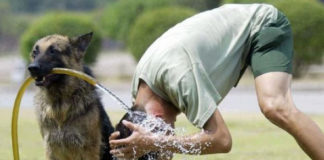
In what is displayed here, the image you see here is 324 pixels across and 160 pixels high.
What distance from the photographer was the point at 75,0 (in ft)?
299

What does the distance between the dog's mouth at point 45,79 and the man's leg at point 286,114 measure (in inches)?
99.6

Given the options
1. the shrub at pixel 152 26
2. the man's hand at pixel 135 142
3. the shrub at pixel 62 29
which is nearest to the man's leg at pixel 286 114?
the man's hand at pixel 135 142

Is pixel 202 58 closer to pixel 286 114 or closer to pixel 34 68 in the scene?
pixel 286 114

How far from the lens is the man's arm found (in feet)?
18.4

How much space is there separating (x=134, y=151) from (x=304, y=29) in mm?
19458

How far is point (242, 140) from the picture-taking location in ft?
40.5

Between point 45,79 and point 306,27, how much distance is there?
1780cm

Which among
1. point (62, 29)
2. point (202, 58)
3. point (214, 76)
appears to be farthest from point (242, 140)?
point (62, 29)

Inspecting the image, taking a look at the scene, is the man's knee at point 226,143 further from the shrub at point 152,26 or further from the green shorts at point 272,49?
the shrub at point 152,26

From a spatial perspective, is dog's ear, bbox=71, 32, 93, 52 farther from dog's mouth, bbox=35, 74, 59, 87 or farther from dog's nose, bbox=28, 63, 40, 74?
dog's nose, bbox=28, 63, 40, 74

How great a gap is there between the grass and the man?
125 inches

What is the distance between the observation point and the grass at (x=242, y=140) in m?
10.4

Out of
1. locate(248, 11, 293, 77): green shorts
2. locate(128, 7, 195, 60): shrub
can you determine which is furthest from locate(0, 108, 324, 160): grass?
locate(128, 7, 195, 60): shrub

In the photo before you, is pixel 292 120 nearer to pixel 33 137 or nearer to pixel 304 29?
pixel 33 137
